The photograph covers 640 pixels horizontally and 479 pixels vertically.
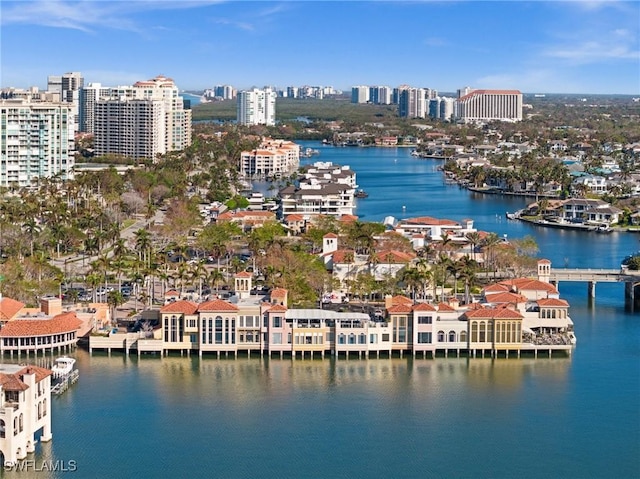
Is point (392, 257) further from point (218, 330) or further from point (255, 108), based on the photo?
point (255, 108)

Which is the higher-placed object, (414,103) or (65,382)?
(414,103)

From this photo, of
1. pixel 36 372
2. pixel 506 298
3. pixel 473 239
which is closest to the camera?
pixel 36 372

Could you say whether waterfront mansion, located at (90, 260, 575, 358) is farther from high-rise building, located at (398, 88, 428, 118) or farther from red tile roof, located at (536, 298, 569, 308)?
high-rise building, located at (398, 88, 428, 118)

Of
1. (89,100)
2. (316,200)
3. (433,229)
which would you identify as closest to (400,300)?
(433,229)

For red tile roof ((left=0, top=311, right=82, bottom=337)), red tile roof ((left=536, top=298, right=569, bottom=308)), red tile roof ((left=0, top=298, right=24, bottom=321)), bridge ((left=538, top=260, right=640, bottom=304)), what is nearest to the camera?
red tile roof ((left=0, top=311, right=82, bottom=337))

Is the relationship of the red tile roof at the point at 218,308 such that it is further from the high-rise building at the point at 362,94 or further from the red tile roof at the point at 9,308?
the high-rise building at the point at 362,94

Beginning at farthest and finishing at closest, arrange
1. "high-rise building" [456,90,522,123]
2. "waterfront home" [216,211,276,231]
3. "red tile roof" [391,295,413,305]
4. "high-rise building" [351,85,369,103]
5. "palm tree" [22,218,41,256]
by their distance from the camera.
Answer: "high-rise building" [351,85,369,103] < "high-rise building" [456,90,522,123] < "waterfront home" [216,211,276,231] < "palm tree" [22,218,41,256] < "red tile roof" [391,295,413,305]

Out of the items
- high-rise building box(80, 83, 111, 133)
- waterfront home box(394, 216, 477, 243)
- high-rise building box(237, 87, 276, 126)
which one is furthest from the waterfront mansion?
high-rise building box(237, 87, 276, 126)
